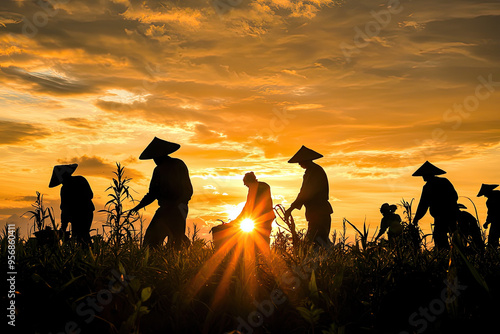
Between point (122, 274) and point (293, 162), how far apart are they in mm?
6364

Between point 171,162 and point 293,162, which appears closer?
point 171,162

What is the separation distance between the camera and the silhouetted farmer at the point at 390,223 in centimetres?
691

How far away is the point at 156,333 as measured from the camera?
372cm

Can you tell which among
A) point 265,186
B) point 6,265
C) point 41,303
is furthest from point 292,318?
point 265,186

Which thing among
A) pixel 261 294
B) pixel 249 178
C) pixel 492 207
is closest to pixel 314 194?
pixel 249 178

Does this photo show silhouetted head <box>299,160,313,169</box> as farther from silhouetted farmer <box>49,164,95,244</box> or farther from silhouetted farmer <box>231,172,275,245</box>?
silhouetted farmer <box>49,164,95,244</box>

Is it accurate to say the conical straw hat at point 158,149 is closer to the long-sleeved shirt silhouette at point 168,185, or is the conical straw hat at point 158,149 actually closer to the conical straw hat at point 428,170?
the long-sleeved shirt silhouette at point 168,185

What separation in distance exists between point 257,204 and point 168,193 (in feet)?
5.97

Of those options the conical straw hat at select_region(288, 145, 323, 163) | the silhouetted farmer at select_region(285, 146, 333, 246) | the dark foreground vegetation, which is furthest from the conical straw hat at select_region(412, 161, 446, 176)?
the dark foreground vegetation

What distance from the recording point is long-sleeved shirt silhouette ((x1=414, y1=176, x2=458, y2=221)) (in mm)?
10492

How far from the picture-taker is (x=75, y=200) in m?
9.90

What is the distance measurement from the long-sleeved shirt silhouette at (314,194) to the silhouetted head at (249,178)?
103 centimetres

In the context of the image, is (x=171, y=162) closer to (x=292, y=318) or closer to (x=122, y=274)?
(x=122, y=274)

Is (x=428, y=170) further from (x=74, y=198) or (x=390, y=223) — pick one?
(x=74, y=198)
